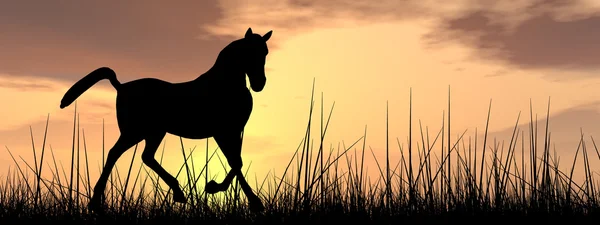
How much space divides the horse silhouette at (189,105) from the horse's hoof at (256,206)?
0.24 m

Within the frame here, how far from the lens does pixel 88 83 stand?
178 inches

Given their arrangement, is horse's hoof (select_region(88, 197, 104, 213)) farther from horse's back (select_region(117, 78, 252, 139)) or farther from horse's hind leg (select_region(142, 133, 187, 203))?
horse's back (select_region(117, 78, 252, 139))

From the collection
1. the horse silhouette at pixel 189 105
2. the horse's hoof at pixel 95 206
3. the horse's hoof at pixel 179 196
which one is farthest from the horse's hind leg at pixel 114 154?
the horse's hoof at pixel 179 196

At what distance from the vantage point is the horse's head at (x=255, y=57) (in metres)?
4.52

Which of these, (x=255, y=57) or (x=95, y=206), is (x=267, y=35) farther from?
(x=95, y=206)

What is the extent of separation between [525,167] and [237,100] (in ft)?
6.00

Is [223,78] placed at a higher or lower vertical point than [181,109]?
higher

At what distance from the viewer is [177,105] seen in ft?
14.7

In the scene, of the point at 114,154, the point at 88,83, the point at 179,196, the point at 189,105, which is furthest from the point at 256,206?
the point at 88,83

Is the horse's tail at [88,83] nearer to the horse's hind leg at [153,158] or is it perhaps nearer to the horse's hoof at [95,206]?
the horse's hind leg at [153,158]

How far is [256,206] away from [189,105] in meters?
0.85

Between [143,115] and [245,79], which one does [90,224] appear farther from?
[245,79]

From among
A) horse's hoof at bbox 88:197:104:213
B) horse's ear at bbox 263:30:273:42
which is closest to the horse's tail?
horse's hoof at bbox 88:197:104:213

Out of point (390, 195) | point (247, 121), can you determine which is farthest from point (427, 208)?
point (247, 121)
